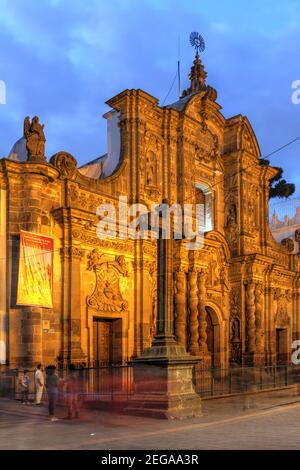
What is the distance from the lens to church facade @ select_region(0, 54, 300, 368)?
18.5m

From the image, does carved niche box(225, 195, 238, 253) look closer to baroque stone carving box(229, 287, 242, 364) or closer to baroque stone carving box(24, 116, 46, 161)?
baroque stone carving box(229, 287, 242, 364)

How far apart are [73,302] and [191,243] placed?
21.9 feet

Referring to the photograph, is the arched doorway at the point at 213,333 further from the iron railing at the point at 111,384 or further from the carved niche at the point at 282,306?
the carved niche at the point at 282,306

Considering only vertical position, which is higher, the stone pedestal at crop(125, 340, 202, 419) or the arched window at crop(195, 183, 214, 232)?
the arched window at crop(195, 183, 214, 232)

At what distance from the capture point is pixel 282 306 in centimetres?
3053

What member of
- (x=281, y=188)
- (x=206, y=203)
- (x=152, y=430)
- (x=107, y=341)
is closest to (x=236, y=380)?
(x=107, y=341)

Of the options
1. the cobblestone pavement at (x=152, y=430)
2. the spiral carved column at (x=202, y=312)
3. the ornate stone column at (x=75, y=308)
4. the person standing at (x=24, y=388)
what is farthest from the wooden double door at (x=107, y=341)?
the cobblestone pavement at (x=152, y=430)

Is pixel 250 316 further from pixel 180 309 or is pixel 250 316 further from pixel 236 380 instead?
pixel 180 309

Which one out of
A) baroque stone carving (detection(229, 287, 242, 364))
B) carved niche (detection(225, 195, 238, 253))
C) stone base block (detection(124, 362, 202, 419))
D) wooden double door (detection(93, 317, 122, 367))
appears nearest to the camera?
stone base block (detection(124, 362, 202, 419))

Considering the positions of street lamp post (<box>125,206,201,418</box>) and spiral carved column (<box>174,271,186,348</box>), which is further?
spiral carved column (<box>174,271,186,348</box>)

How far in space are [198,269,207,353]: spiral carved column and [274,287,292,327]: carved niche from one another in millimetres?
6628

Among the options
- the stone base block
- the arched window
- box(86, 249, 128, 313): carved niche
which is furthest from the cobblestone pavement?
the arched window
